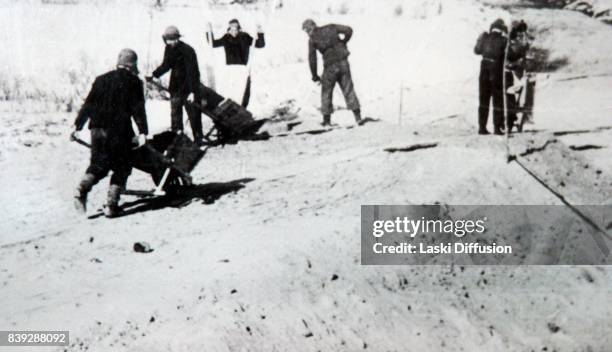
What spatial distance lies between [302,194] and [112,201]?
1.57 meters

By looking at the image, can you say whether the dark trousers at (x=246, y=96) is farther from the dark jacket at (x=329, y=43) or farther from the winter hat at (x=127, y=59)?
the winter hat at (x=127, y=59)

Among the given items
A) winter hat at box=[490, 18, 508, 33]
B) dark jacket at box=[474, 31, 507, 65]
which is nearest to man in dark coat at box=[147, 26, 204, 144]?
dark jacket at box=[474, 31, 507, 65]

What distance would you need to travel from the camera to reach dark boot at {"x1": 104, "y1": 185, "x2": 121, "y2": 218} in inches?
224

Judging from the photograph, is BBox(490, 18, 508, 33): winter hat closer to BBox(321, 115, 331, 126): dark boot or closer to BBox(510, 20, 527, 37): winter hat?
BBox(510, 20, 527, 37): winter hat

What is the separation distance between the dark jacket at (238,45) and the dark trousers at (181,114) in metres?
0.70

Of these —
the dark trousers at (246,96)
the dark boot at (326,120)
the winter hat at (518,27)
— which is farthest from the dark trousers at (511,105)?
the dark trousers at (246,96)

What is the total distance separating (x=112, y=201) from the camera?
5.70m

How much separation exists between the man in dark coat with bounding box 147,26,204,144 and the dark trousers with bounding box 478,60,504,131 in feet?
9.22

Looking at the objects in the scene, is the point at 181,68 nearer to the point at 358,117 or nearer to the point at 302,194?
the point at 302,194

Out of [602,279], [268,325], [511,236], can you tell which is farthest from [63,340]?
[602,279]

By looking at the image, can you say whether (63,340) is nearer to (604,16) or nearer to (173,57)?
(173,57)

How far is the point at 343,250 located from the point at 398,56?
327 centimetres

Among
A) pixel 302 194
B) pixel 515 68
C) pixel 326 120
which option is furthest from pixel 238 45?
pixel 515 68

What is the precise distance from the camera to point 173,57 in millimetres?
6719
